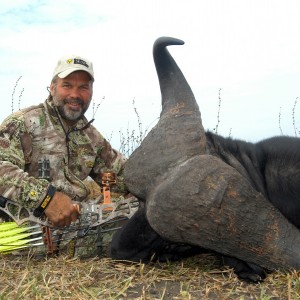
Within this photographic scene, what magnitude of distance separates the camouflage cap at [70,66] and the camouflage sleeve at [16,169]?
56 cm

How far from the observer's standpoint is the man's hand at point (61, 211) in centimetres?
356

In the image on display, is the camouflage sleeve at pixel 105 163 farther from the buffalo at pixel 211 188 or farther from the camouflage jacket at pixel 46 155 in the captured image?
the buffalo at pixel 211 188

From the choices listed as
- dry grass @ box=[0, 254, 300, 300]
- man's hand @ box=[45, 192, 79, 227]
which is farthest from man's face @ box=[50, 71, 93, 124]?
dry grass @ box=[0, 254, 300, 300]

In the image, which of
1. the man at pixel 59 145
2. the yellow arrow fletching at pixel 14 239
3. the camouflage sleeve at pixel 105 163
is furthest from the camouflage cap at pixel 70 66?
the yellow arrow fletching at pixel 14 239

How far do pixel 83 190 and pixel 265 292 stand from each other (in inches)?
88.6

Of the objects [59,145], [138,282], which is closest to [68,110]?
[59,145]

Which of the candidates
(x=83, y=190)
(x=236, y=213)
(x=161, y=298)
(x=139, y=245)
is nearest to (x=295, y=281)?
(x=236, y=213)

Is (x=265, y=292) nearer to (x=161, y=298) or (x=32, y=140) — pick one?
(x=161, y=298)

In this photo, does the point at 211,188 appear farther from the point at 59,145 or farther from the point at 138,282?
the point at 59,145

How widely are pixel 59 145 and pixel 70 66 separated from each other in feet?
2.17

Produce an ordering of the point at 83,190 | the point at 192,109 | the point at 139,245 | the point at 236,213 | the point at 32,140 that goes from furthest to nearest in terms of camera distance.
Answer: the point at 83,190, the point at 32,140, the point at 139,245, the point at 192,109, the point at 236,213

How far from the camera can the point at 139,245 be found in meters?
3.05

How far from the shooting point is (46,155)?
4.31 metres

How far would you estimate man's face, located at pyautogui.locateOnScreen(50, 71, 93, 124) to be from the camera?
174 inches
